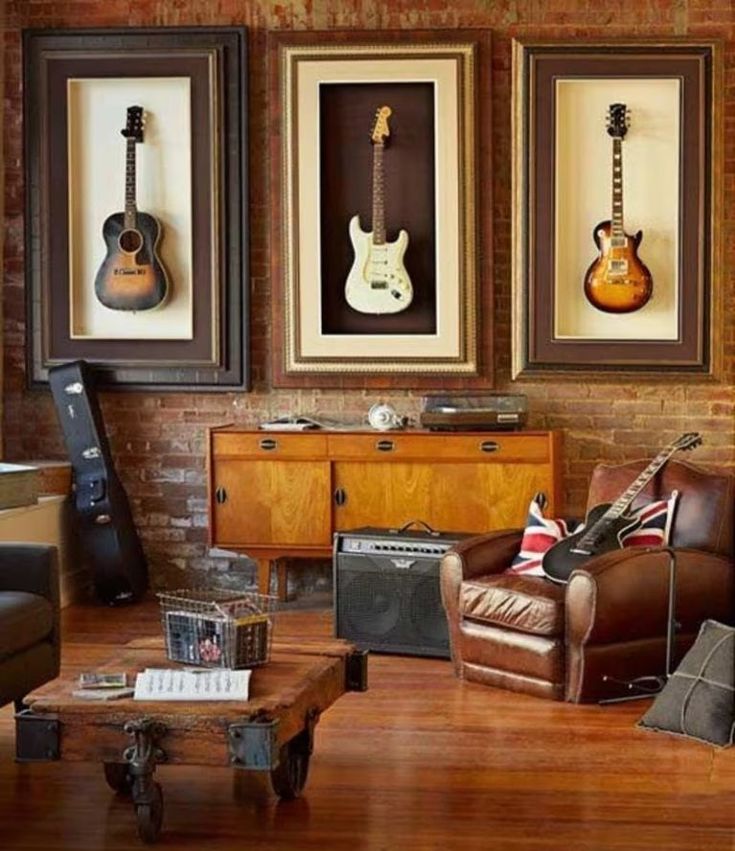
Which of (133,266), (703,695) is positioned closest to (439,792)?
(703,695)

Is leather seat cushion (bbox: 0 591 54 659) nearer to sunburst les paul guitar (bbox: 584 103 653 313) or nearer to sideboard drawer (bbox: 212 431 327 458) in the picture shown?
sideboard drawer (bbox: 212 431 327 458)

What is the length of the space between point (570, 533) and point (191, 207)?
2753 mm

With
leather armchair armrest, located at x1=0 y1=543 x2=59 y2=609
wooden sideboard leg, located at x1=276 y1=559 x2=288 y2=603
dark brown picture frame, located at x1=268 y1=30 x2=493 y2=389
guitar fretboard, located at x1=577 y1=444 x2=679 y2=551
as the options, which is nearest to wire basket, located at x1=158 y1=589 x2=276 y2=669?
leather armchair armrest, located at x1=0 y1=543 x2=59 y2=609

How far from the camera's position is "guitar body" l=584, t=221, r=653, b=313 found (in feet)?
24.3

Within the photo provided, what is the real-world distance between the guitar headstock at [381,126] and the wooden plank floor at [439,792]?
310 cm

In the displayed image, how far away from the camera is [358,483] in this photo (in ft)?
23.5

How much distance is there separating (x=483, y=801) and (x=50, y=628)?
146 cm

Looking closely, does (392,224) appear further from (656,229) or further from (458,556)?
(458,556)

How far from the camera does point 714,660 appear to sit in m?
4.95

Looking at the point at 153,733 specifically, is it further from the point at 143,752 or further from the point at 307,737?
the point at 307,737

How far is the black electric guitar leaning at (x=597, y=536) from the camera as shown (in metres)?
5.59

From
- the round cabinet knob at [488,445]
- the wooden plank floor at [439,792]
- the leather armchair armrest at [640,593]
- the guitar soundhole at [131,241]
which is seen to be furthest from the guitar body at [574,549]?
the guitar soundhole at [131,241]

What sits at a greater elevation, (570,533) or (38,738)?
(570,533)

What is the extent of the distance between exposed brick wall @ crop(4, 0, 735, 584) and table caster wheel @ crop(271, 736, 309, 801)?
3512 millimetres
